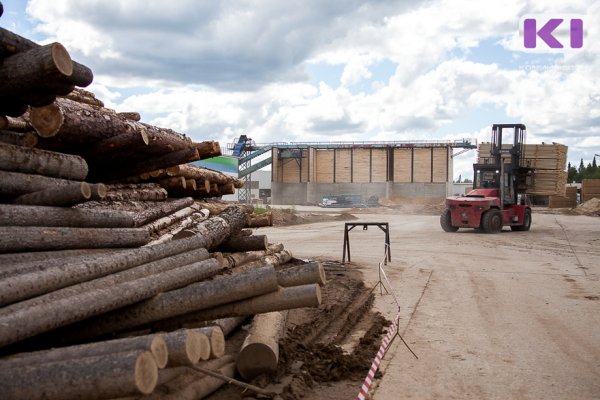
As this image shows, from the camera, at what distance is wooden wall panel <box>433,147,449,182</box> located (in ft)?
215

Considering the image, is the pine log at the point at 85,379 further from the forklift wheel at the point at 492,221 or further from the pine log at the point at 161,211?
the forklift wheel at the point at 492,221

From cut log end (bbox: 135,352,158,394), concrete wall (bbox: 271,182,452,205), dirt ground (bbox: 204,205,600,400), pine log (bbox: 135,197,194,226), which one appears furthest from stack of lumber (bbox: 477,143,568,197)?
concrete wall (bbox: 271,182,452,205)

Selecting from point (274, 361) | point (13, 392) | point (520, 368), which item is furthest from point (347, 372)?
point (13, 392)

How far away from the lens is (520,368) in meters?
7.41

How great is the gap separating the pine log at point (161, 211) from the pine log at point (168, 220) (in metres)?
0.06

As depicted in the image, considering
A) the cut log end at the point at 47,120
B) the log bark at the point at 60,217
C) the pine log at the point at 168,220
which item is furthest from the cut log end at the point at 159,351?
the pine log at the point at 168,220

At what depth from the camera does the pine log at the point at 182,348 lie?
4.48m

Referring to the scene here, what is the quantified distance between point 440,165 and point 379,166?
615 centimetres

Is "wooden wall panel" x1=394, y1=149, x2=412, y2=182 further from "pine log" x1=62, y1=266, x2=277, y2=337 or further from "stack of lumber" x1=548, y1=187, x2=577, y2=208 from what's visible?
"pine log" x1=62, y1=266, x2=277, y2=337

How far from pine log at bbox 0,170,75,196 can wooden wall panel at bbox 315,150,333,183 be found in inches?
2406

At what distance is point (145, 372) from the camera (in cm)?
396

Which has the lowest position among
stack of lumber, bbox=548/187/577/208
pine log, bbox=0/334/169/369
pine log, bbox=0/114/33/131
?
stack of lumber, bbox=548/187/577/208

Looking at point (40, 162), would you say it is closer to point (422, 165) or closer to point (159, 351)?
point (159, 351)

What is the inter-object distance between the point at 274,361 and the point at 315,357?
40.7 inches
